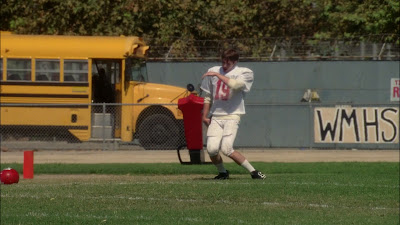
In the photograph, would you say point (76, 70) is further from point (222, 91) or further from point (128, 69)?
point (222, 91)

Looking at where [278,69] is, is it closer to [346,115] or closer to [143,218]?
[346,115]

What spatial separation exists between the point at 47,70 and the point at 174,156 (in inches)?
180

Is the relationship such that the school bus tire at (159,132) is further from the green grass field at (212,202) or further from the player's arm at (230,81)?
the player's arm at (230,81)

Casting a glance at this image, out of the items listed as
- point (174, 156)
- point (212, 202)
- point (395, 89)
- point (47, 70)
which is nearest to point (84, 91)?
point (47, 70)

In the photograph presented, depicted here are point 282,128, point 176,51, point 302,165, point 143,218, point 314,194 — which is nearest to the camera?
point 143,218

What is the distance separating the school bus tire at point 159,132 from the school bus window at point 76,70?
6.72 ft

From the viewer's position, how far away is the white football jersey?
1429 centimetres

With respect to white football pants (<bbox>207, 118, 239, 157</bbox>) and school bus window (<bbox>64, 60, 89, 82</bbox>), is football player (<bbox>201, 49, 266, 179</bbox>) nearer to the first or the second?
white football pants (<bbox>207, 118, 239, 157</bbox>)

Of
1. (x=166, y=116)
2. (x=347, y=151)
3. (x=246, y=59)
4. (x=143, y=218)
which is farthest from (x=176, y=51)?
(x=143, y=218)

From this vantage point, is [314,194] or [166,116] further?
[166,116]

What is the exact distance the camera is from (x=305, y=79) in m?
28.5

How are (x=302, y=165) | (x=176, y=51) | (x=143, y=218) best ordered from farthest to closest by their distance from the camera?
(x=176, y=51)
(x=302, y=165)
(x=143, y=218)

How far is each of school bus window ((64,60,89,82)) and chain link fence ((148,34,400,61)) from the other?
3328 mm

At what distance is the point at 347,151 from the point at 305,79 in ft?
12.3
